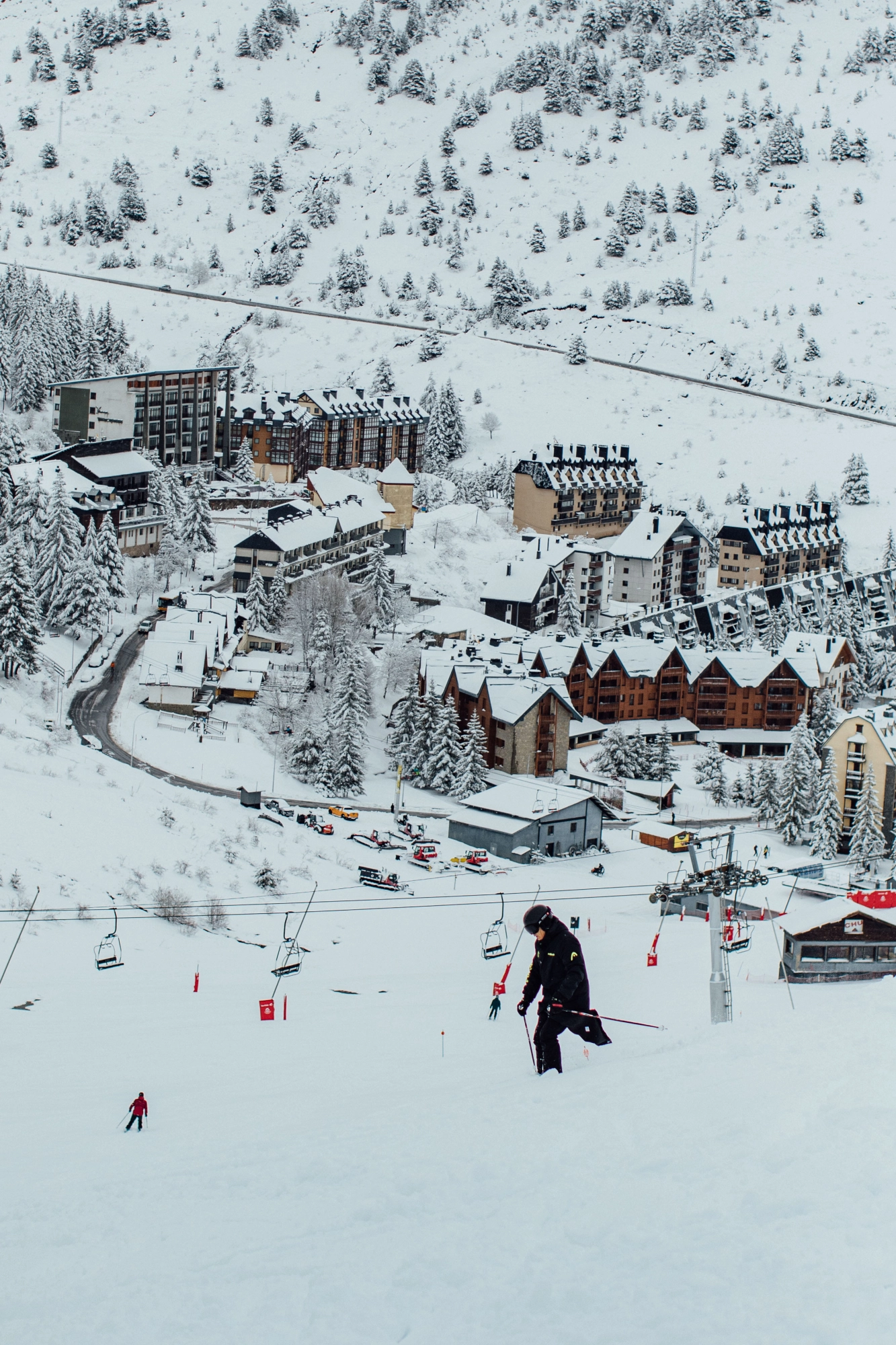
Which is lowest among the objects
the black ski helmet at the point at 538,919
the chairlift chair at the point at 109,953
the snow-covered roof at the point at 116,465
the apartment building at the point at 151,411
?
the chairlift chair at the point at 109,953

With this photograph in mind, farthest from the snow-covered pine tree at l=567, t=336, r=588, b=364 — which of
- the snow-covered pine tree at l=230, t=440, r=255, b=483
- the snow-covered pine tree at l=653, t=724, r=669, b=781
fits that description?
the snow-covered pine tree at l=653, t=724, r=669, b=781

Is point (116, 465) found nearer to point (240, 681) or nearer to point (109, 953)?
point (240, 681)

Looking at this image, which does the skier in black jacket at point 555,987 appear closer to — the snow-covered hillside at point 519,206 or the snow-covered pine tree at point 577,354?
the snow-covered hillside at point 519,206

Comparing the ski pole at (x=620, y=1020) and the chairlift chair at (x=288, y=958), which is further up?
the ski pole at (x=620, y=1020)

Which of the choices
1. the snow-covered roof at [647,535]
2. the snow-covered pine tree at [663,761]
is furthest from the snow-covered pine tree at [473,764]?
the snow-covered roof at [647,535]

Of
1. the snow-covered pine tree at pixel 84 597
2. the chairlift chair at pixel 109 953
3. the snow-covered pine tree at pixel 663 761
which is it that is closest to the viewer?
the chairlift chair at pixel 109 953

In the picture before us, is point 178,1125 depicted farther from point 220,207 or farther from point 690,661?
point 220,207

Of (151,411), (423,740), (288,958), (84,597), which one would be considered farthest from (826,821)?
(151,411)

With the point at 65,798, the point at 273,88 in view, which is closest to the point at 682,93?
the point at 273,88
